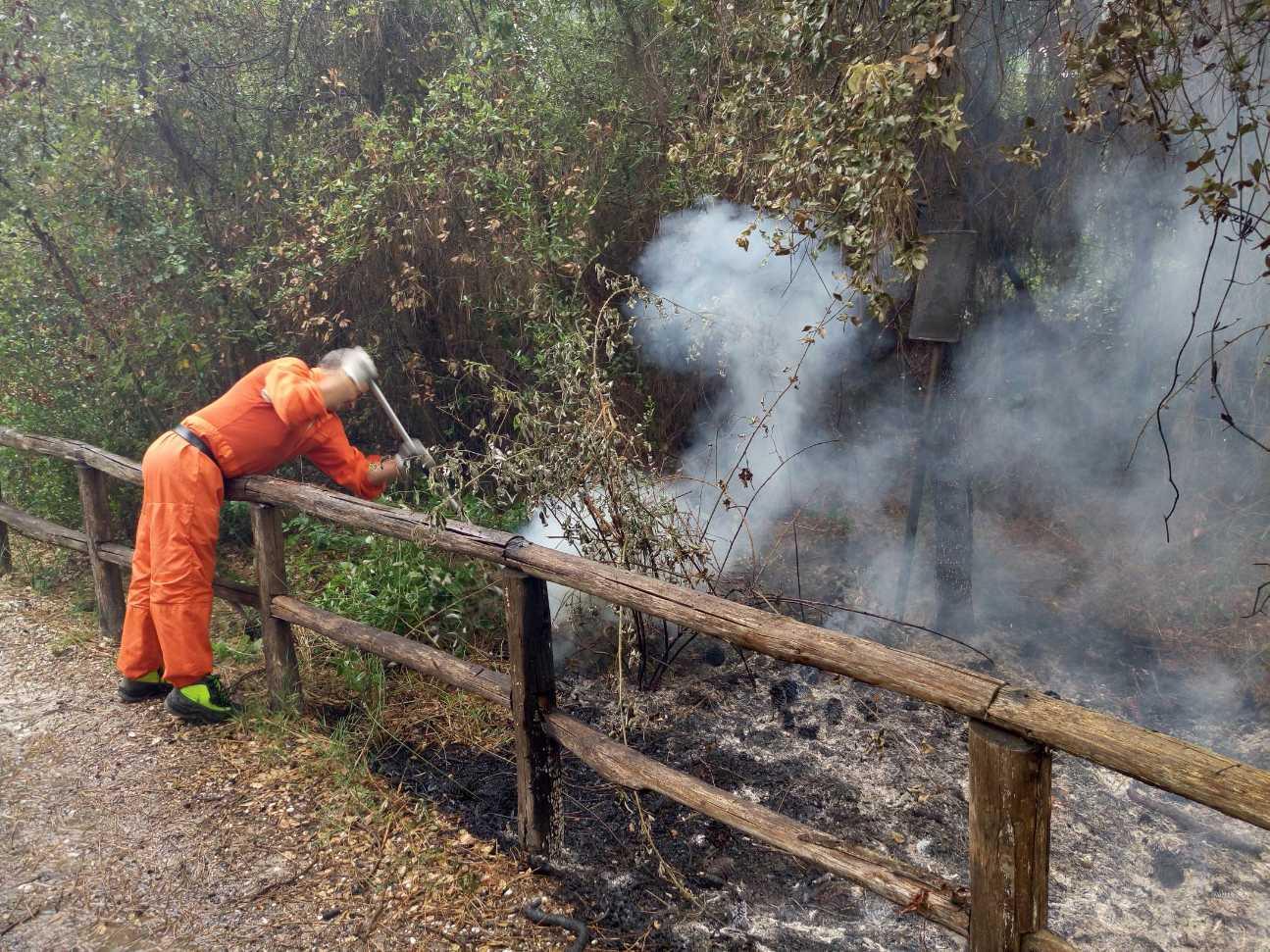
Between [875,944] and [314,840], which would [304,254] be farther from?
[875,944]

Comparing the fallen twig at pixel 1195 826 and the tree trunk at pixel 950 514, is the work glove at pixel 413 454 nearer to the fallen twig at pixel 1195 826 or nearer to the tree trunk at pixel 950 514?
the tree trunk at pixel 950 514

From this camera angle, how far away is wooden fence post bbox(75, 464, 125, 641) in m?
4.89

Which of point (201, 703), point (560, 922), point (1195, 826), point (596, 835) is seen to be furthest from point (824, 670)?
point (201, 703)

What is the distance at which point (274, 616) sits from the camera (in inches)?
158

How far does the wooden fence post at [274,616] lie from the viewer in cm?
395

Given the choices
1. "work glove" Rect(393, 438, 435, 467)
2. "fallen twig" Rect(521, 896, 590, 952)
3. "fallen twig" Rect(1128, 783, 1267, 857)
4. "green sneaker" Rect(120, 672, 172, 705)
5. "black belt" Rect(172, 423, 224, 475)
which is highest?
"black belt" Rect(172, 423, 224, 475)

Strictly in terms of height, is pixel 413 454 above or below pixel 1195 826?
above

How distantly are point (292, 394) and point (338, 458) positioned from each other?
648 millimetres

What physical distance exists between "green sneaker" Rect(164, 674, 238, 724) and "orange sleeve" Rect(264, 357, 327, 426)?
1287mm

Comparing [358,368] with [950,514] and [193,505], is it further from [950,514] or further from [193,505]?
[950,514]

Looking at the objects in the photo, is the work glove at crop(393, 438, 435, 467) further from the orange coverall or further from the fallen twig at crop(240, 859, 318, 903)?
the fallen twig at crop(240, 859, 318, 903)

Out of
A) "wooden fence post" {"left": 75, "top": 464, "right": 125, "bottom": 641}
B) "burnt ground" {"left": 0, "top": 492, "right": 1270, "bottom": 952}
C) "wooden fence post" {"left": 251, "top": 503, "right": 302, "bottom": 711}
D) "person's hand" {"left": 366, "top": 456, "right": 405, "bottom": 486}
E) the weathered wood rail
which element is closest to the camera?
the weathered wood rail

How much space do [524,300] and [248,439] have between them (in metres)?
2.47

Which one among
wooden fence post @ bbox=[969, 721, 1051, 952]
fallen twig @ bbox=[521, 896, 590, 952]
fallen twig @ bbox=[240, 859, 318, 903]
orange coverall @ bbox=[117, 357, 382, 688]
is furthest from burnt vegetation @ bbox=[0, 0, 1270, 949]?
wooden fence post @ bbox=[969, 721, 1051, 952]
